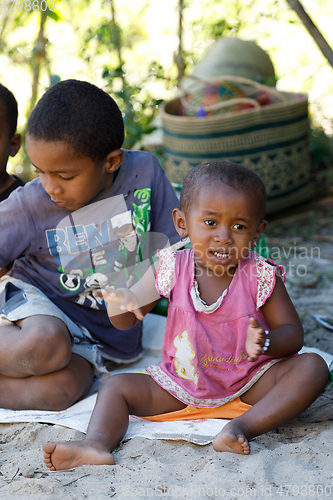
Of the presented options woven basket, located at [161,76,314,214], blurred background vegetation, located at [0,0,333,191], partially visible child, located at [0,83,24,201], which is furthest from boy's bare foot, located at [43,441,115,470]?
woven basket, located at [161,76,314,214]

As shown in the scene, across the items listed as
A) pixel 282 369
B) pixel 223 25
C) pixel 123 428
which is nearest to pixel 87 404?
pixel 123 428

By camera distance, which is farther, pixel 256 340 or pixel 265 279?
pixel 265 279

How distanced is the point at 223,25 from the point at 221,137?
1781 millimetres

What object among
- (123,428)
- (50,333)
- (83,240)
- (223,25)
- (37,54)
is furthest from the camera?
(223,25)

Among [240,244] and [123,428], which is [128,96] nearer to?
[240,244]

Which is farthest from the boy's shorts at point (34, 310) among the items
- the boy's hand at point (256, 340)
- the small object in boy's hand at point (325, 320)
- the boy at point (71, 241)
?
the small object in boy's hand at point (325, 320)

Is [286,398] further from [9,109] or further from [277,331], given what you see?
[9,109]

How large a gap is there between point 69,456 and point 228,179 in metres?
0.90

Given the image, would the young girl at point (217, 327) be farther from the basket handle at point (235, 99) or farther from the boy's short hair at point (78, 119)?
the basket handle at point (235, 99)

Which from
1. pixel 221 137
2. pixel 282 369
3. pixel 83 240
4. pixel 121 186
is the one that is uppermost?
pixel 121 186

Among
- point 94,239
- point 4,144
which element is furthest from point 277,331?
point 4,144

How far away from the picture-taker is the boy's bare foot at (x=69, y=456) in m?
1.31

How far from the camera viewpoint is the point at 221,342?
1.59 meters

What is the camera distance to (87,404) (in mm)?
1750
